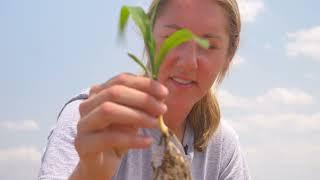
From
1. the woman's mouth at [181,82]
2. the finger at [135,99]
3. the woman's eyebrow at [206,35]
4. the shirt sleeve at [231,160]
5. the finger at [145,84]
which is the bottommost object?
the shirt sleeve at [231,160]

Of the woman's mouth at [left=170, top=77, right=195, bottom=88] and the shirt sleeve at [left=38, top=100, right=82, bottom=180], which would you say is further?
the woman's mouth at [left=170, top=77, right=195, bottom=88]

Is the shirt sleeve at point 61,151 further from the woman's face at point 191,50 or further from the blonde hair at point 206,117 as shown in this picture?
the blonde hair at point 206,117

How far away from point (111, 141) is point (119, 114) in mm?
99

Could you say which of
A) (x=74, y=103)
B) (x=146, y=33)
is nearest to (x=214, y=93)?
(x=74, y=103)

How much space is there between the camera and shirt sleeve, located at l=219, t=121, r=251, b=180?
2.53 m

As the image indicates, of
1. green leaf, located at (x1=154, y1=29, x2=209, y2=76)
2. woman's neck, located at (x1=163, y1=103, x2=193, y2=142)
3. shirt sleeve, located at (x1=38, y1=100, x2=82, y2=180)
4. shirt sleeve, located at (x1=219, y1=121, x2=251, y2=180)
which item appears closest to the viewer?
green leaf, located at (x1=154, y1=29, x2=209, y2=76)

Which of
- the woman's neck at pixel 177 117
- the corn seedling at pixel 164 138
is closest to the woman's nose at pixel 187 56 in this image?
the woman's neck at pixel 177 117

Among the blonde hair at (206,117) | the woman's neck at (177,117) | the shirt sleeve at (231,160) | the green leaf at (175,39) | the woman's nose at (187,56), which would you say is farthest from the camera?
the shirt sleeve at (231,160)

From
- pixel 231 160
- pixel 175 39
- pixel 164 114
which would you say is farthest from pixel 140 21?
pixel 231 160

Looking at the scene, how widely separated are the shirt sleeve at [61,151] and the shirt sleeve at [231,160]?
3.00 feet

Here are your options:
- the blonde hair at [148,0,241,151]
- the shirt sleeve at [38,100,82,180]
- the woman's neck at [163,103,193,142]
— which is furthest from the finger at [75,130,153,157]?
the blonde hair at [148,0,241,151]

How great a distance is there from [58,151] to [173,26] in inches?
25.1

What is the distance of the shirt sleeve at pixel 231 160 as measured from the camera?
2.53 metres

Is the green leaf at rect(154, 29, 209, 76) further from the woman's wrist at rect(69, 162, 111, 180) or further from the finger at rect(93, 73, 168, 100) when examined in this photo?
the woman's wrist at rect(69, 162, 111, 180)
